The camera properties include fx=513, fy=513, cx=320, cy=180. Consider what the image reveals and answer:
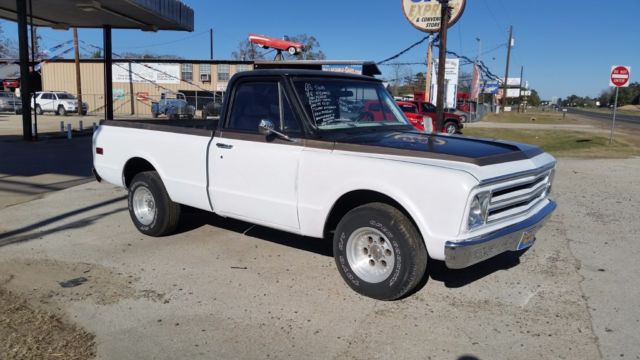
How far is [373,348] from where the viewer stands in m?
3.51

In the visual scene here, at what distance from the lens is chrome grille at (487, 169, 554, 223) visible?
12.8 ft

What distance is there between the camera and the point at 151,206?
19.9 feet

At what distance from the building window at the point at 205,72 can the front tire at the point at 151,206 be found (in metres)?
39.8

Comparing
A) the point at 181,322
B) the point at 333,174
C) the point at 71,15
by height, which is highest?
the point at 71,15

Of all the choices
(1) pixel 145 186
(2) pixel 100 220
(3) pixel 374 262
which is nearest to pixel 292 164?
(3) pixel 374 262

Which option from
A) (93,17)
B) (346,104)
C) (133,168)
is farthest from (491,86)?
(346,104)

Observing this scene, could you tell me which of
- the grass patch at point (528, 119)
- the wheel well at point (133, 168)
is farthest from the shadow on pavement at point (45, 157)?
the grass patch at point (528, 119)

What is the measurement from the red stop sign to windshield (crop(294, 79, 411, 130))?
1750 cm

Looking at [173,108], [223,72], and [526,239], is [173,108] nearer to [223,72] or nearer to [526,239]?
[223,72]

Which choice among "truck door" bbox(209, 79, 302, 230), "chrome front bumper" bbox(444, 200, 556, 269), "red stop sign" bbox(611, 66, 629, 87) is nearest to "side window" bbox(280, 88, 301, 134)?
"truck door" bbox(209, 79, 302, 230)

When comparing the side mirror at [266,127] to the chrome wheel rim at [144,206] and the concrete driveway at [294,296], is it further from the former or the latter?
the chrome wheel rim at [144,206]

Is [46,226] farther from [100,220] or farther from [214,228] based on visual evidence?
[214,228]

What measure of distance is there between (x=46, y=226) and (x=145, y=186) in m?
1.61

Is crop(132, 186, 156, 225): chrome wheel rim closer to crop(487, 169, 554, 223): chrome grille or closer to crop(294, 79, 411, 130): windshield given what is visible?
crop(294, 79, 411, 130): windshield
